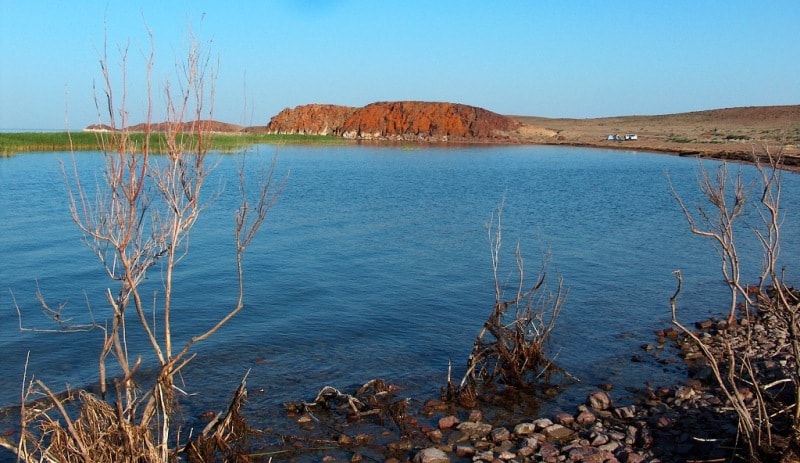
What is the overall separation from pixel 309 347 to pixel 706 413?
543 centimetres

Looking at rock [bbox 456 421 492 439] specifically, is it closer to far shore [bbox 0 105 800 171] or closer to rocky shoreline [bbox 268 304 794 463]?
rocky shoreline [bbox 268 304 794 463]

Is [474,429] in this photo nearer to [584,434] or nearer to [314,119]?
[584,434]

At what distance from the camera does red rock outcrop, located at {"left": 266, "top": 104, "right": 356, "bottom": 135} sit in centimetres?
10688

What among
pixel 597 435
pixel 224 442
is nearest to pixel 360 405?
pixel 224 442

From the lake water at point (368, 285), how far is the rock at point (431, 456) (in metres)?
1.78

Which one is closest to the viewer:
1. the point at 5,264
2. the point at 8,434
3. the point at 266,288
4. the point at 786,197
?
the point at 8,434

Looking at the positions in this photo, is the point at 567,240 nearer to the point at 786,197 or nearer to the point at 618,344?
the point at 618,344

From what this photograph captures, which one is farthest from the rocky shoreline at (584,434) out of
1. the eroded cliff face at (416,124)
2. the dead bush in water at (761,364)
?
the eroded cliff face at (416,124)

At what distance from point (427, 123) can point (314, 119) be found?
1952cm

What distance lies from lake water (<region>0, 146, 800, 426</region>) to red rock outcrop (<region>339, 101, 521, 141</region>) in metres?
69.5

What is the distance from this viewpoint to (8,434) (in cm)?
720

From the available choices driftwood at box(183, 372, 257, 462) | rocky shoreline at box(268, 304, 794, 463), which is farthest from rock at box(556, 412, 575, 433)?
driftwood at box(183, 372, 257, 462)

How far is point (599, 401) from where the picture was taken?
7.90 m

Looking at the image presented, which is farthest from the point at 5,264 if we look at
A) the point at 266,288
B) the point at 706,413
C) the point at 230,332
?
the point at 706,413
